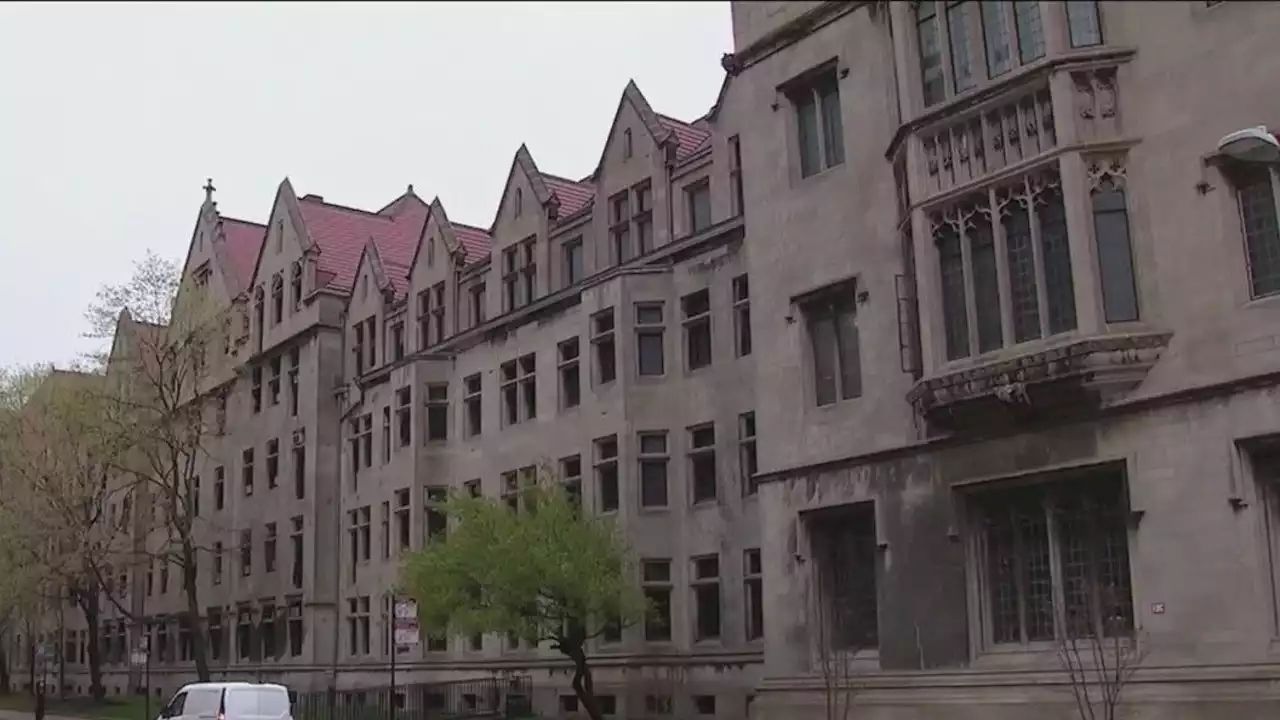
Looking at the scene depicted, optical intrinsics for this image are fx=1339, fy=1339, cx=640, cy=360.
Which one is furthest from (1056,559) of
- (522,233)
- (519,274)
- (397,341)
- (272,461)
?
(272,461)

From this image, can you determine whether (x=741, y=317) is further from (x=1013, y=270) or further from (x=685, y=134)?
(x=1013, y=270)

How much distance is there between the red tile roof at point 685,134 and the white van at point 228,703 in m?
16.5

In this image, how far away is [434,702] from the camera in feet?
127

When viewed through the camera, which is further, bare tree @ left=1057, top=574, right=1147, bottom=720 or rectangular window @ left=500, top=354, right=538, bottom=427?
rectangular window @ left=500, top=354, right=538, bottom=427

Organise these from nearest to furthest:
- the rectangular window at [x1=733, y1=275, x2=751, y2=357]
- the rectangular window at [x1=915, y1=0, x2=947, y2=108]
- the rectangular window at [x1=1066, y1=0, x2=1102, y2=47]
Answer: the rectangular window at [x1=1066, y1=0, x2=1102, y2=47], the rectangular window at [x1=915, y1=0, x2=947, y2=108], the rectangular window at [x1=733, y1=275, x2=751, y2=357]

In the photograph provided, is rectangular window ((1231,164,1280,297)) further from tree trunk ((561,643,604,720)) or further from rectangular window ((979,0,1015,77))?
tree trunk ((561,643,604,720))

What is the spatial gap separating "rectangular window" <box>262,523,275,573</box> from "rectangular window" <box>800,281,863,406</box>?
32.4 meters

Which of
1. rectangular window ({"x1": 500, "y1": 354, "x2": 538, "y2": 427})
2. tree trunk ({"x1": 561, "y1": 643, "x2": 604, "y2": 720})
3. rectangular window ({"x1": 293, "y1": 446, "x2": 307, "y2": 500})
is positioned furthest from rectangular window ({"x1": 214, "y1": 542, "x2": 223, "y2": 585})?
tree trunk ({"x1": 561, "y1": 643, "x2": 604, "y2": 720})

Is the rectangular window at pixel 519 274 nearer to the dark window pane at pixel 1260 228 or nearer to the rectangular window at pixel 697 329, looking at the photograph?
the rectangular window at pixel 697 329

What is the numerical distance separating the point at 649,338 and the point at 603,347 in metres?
1.61

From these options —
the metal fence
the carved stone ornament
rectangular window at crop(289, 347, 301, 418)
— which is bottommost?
the metal fence

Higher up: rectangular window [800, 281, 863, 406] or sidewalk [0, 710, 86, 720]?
rectangular window [800, 281, 863, 406]

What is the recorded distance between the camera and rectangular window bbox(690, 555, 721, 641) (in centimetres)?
3070

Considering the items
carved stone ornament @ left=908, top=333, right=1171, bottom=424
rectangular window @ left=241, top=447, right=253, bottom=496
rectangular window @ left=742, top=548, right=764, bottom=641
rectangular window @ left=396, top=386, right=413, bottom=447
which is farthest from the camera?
rectangular window @ left=241, top=447, right=253, bottom=496
